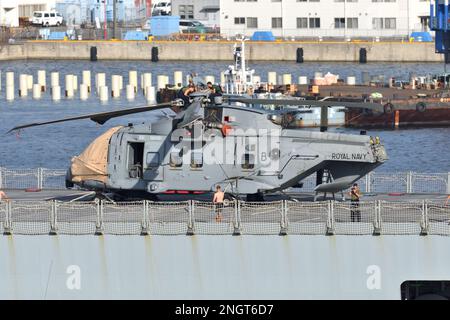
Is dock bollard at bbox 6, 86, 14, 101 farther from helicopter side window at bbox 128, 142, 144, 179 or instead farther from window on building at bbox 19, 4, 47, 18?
helicopter side window at bbox 128, 142, 144, 179

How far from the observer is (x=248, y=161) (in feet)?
113

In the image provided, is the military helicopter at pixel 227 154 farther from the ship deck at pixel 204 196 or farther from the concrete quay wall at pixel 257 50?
the concrete quay wall at pixel 257 50

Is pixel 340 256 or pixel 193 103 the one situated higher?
pixel 193 103

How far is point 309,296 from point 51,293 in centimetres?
617

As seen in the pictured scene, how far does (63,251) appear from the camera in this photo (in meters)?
31.6

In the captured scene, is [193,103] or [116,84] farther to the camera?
[116,84]

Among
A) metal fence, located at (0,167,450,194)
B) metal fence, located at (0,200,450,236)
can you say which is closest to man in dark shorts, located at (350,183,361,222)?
metal fence, located at (0,200,450,236)

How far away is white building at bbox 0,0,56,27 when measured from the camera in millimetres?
147875

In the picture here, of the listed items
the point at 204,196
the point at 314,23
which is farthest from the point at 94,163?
the point at 314,23

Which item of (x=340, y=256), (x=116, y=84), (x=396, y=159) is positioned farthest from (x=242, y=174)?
(x=116, y=84)

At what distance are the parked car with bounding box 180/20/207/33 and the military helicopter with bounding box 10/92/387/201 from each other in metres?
114

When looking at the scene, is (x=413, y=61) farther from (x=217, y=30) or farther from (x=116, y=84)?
(x=116, y=84)

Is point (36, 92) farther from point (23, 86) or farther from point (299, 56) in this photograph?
point (299, 56)
